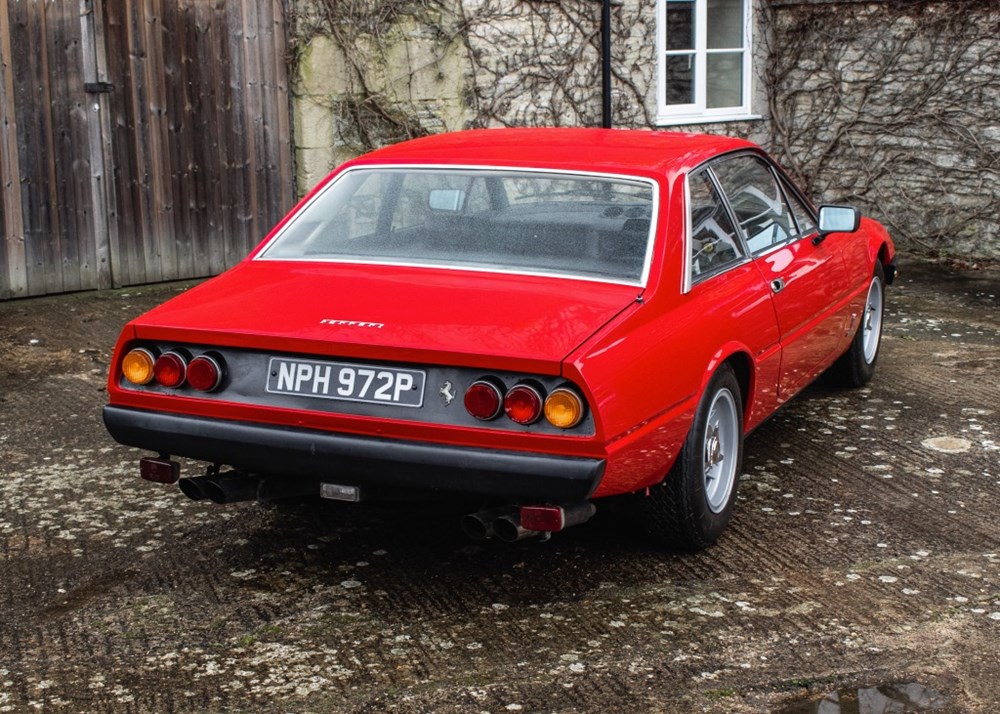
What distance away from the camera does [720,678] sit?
150 inches

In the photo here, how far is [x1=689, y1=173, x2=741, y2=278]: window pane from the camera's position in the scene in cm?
488

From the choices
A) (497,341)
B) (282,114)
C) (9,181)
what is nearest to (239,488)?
(497,341)

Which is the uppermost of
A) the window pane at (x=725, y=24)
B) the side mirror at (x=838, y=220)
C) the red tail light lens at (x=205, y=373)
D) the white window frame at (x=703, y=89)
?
the window pane at (x=725, y=24)

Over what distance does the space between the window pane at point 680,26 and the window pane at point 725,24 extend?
22 centimetres

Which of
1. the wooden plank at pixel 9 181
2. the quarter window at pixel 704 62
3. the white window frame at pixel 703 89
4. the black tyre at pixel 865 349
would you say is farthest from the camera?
the quarter window at pixel 704 62

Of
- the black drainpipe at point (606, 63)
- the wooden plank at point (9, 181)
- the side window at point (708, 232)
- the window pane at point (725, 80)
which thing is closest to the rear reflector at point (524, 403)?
the side window at point (708, 232)

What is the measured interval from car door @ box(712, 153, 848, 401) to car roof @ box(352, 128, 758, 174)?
206 millimetres

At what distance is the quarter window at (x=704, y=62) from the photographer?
481 inches

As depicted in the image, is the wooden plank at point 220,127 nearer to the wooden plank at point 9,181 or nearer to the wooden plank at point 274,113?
the wooden plank at point 274,113

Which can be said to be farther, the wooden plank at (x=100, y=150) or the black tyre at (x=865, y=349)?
the wooden plank at (x=100, y=150)

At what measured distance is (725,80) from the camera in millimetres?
12602

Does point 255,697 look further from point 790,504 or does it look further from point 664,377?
point 790,504

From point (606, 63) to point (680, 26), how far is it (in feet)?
4.04

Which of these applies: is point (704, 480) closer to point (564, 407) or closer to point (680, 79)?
point (564, 407)
